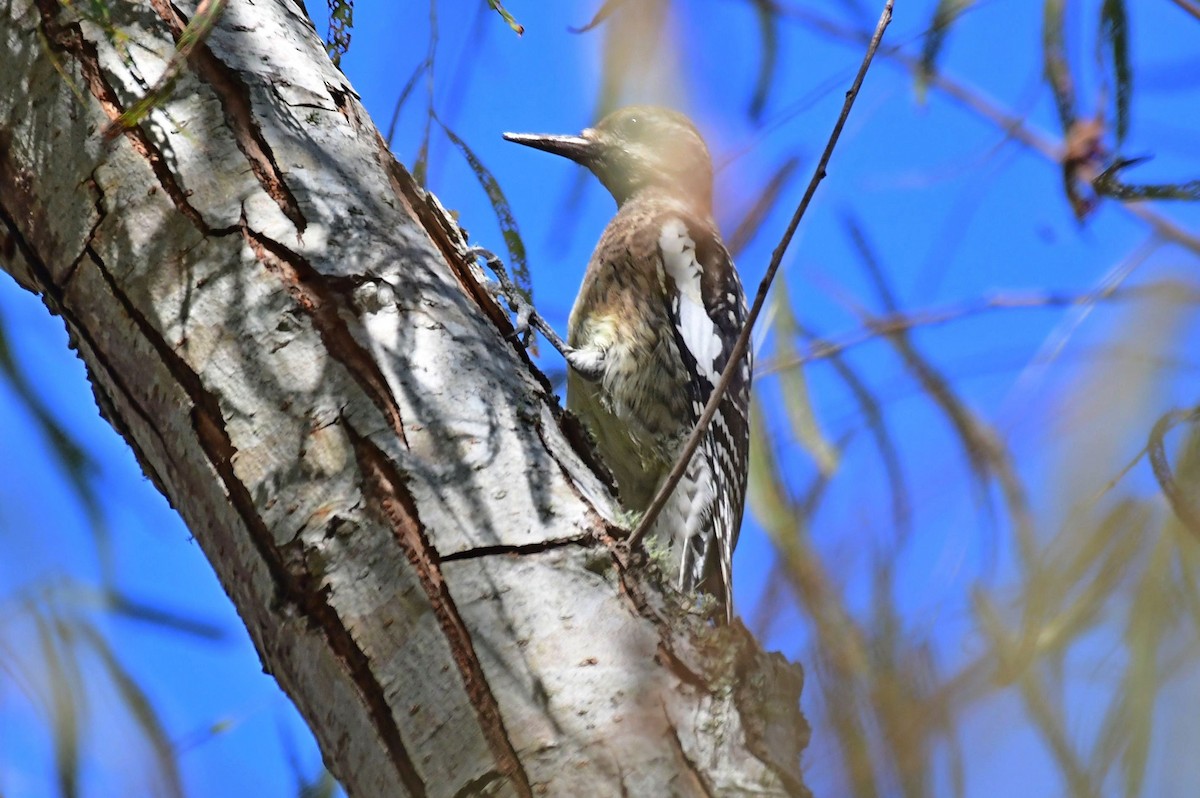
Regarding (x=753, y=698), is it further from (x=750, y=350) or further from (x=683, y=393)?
(x=750, y=350)

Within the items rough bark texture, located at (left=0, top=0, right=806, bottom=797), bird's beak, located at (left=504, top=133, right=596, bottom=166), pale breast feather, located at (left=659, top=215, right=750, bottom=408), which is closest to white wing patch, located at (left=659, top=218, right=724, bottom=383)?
pale breast feather, located at (left=659, top=215, right=750, bottom=408)

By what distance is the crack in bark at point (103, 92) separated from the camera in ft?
3.82

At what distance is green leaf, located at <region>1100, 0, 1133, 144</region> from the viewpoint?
1.37m

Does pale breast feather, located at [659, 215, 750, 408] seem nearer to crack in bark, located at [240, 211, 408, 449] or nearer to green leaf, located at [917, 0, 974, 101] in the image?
green leaf, located at [917, 0, 974, 101]

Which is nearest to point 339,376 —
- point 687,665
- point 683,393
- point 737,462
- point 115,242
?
point 115,242

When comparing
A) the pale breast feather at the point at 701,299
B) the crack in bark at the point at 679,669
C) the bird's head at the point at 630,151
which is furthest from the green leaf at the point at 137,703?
the bird's head at the point at 630,151

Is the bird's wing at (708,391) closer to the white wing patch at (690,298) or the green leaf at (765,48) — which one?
the white wing patch at (690,298)

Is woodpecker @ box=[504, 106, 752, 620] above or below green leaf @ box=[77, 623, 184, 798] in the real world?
above

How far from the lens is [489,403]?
1.14 meters

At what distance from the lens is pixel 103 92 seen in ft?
3.97

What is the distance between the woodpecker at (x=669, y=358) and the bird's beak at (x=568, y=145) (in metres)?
0.01

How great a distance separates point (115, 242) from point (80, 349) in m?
0.13

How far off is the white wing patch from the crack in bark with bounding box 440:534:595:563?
1574mm

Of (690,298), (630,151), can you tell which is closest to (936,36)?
(690,298)
